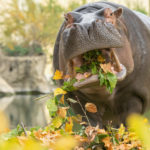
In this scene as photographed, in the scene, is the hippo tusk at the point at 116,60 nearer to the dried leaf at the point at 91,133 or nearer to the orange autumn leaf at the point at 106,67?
the orange autumn leaf at the point at 106,67

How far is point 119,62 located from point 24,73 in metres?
14.0

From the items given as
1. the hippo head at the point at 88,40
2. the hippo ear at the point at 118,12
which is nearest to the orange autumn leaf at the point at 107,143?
the hippo head at the point at 88,40

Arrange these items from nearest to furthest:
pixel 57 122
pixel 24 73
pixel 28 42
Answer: pixel 57 122 → pixel 24 73 → pixel 28 42

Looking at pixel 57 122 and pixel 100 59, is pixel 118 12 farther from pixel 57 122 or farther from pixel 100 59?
pixel 57 122

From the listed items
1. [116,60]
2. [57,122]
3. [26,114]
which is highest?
[116,60]

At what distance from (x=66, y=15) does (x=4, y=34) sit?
16.7 metres

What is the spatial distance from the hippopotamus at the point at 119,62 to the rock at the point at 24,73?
43.5ft

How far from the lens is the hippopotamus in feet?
4.28

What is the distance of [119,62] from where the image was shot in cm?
133

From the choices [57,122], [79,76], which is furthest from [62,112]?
[79,76]

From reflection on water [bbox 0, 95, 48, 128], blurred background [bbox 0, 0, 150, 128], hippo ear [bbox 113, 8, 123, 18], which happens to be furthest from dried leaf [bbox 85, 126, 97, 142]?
blurred background [bbox 0, 0, 150, 128]

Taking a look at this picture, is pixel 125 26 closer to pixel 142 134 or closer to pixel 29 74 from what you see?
pixel 142 134

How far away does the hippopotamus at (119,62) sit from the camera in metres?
1.31

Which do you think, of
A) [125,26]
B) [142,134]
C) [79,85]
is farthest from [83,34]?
[142,134]
